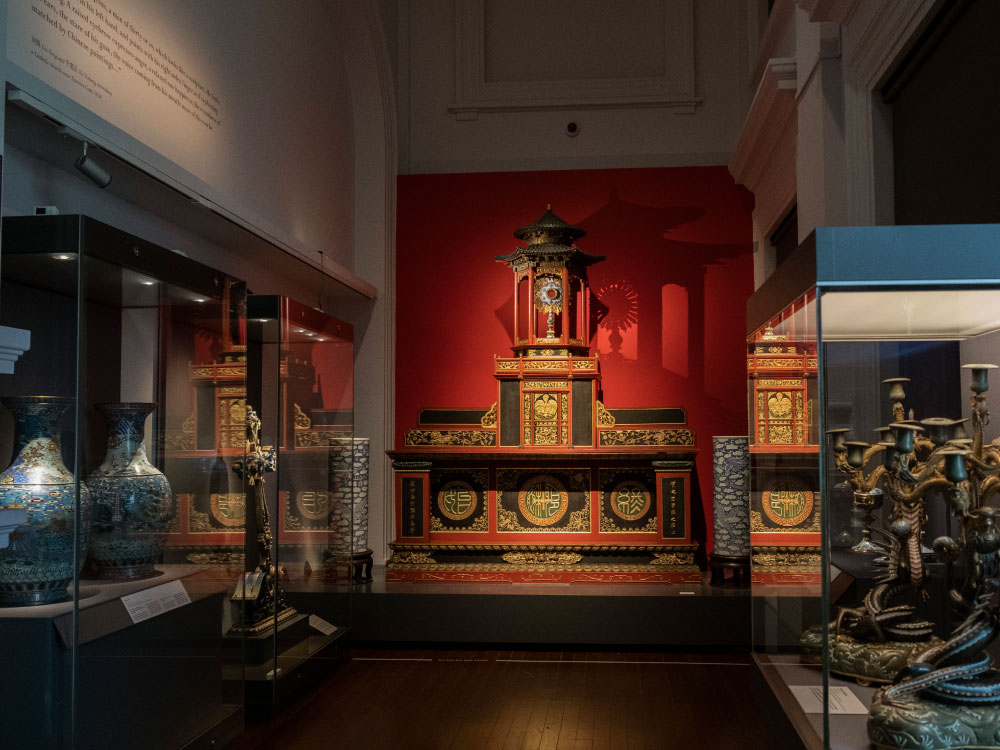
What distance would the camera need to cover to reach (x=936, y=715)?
2.05 metres

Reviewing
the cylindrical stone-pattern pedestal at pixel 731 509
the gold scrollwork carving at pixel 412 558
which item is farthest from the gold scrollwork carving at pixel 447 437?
the cylindrical stone-pattern pedestal at pixel 731 509

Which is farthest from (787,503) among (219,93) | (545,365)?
(545,365)

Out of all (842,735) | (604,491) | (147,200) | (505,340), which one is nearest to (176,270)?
(147,200)

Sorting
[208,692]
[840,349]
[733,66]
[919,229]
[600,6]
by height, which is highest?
[600,6]

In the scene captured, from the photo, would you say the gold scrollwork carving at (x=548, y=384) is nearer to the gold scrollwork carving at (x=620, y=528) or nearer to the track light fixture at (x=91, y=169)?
the gold scrollwork carving at (x=620, y=528)

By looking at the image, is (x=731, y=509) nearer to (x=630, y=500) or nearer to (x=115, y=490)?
(x=630, y=500)

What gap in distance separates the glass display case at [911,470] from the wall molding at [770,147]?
3491mm

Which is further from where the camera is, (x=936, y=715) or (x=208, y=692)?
(x=208, y=692)

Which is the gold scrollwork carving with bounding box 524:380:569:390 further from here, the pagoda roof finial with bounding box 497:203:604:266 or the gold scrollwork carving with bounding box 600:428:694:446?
the pagoda roof finial with bounding box 497:203:604:266

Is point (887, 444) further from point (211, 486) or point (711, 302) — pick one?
point (711, 302)

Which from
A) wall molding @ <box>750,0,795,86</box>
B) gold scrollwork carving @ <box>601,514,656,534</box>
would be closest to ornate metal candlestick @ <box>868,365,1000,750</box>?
wall molding @ <box>750,0,795,86</box>

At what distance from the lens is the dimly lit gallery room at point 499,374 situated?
2.18 metres

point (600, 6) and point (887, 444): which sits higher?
point (600, 6)

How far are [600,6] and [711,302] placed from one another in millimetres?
2829
